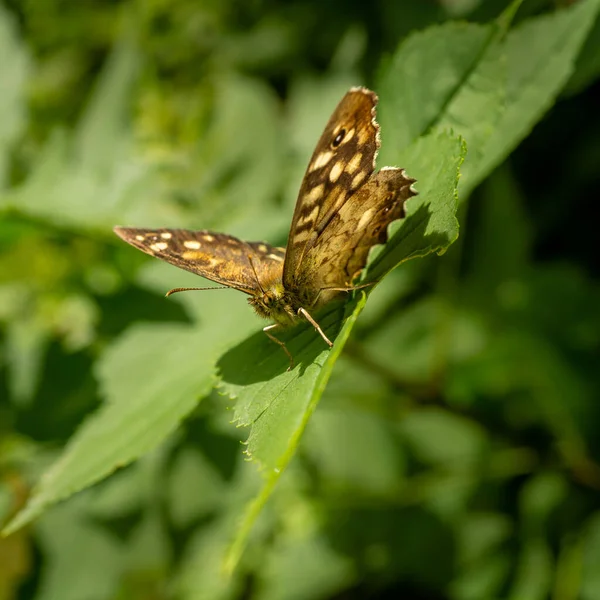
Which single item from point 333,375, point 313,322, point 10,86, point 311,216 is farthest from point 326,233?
point 10,86

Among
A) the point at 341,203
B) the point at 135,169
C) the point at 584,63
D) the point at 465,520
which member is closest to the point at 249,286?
the point at 341,203

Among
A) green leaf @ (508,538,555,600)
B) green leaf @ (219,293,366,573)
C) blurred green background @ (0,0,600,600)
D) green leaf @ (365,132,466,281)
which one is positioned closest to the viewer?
green leaf @ (219,293,366,573)

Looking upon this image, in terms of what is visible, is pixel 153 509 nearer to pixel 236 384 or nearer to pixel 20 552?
pixel 20 552

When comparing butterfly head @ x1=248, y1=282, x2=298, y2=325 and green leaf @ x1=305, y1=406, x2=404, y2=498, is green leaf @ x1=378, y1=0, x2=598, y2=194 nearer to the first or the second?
butterfly head @ x1=248, y1=282, x2=298, y2=325

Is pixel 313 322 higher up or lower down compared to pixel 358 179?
lower down

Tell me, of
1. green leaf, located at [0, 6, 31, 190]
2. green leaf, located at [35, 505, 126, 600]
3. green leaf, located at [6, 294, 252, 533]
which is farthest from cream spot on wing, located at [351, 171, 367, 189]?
green leaf, located at [0, 6, 31, 190]

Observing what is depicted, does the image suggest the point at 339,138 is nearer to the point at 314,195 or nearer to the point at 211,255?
the point at 314,195

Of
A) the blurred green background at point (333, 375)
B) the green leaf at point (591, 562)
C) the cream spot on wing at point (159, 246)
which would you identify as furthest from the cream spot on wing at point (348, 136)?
the green leaf at point (591, 562)

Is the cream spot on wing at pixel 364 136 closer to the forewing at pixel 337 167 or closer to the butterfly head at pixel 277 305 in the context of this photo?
the forewing at pixel 337 167
